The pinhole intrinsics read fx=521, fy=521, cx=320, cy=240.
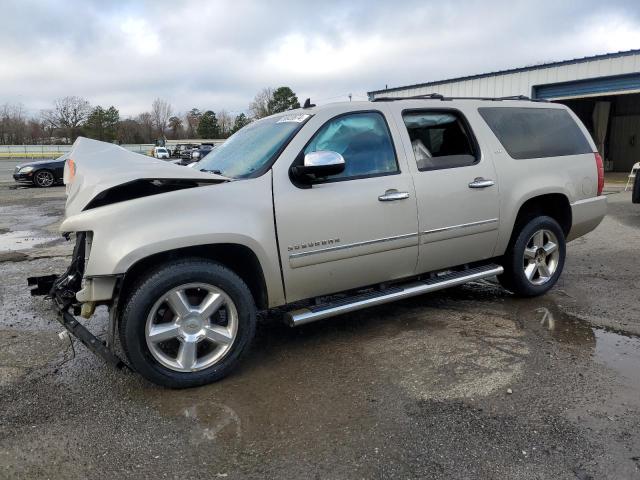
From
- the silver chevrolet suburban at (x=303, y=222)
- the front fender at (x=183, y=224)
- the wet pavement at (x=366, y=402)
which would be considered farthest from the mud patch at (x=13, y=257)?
the front fender at (x=183, y=224)

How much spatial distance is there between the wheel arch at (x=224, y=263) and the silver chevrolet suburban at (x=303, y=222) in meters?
0.01

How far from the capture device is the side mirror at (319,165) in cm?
362

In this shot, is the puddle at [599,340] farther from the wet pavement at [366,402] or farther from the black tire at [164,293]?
the black tire at [164,293]

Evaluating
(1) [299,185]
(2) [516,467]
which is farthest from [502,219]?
(2) [516,467]

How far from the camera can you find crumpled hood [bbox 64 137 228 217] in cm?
333

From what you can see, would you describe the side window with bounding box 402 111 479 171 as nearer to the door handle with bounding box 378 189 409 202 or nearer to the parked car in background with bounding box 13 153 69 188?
the door handle with bounding box 378 189 409 202

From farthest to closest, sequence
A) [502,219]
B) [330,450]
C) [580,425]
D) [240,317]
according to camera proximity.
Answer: [502,219]
[240,317]
[580,425]
[330,450]

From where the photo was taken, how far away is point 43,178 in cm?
1967

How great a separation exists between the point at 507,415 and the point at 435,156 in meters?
2.26

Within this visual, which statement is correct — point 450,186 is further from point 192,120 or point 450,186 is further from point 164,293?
point 192,120

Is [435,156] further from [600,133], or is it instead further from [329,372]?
[600,133]

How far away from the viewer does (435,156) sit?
4.51 m

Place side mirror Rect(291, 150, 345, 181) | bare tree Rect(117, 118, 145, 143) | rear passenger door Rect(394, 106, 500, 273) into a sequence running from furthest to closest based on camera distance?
1. bare tree Rect(117, 118, 145, 143)
2. rear passenger door Rect(394, 106, 500, 273)
3. side mirror Rect(291, 150, 345, 181)

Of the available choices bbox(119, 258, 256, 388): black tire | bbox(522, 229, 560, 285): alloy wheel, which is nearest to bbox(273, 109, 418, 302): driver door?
bbox(119, 258, 256, 388): black tire
